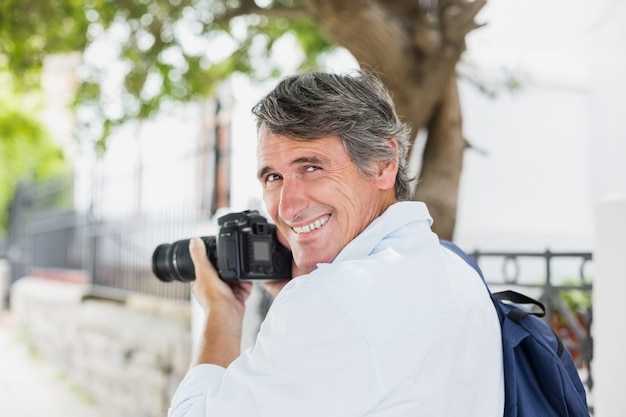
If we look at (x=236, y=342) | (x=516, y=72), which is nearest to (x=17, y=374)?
(x=516, y=72)

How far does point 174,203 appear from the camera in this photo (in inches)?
240

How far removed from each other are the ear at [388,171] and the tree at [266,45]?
3.90 feet

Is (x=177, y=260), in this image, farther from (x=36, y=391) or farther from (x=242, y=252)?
(x=36, y=391)

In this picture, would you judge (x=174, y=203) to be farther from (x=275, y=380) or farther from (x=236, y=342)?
(x=275, y=380)

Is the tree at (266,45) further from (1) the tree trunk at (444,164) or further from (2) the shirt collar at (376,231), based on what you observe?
(2) the shirt collar at (376,231)

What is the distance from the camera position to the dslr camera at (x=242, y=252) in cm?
195

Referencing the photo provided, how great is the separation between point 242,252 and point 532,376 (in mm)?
833

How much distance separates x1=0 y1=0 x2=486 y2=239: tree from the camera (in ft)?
11.8

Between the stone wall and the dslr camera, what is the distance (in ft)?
9.46

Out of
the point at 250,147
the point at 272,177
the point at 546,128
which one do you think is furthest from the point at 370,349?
the point at 546,128

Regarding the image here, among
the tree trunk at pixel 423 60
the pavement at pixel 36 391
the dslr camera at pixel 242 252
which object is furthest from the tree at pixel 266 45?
the pavement at pixel 36 391

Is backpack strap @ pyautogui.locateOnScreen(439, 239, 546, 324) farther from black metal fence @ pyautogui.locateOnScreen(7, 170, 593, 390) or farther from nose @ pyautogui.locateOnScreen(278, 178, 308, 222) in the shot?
black metal fence @ pyautogui.locateOnScreen(7, 170, 593, 390)

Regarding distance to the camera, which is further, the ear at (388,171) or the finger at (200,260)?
the finger at (200,260)

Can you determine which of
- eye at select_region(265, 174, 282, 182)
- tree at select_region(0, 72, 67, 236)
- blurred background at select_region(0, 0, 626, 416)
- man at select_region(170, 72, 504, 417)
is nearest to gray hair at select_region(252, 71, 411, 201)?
man at select_region(170, 72, 504, 417)
